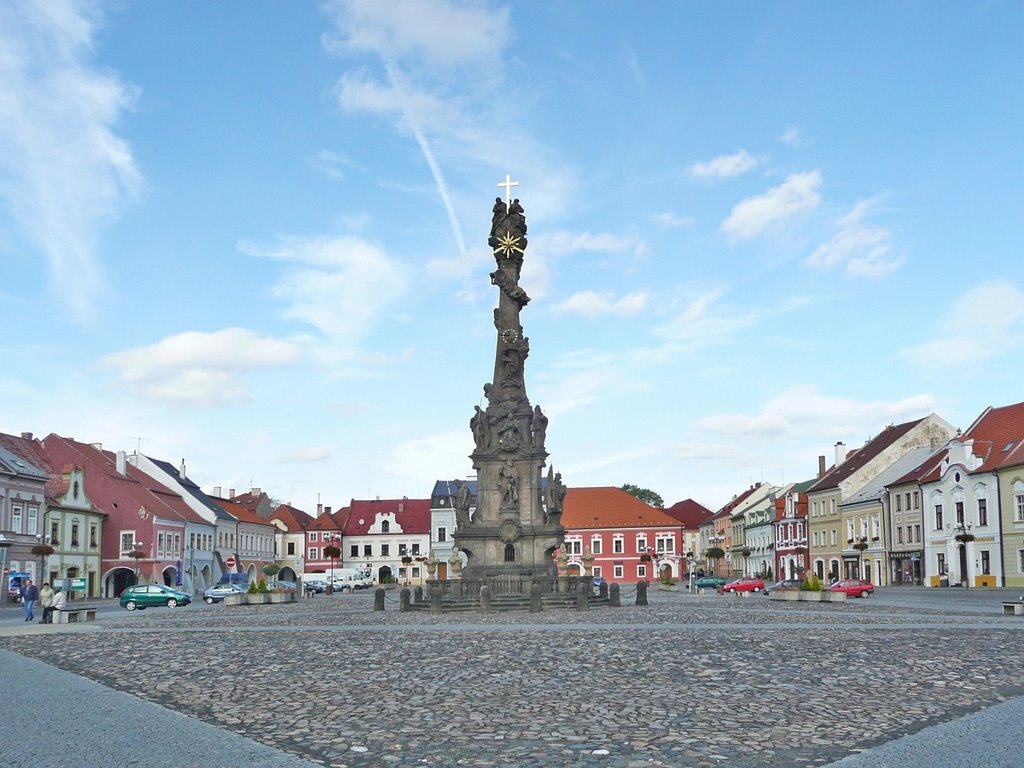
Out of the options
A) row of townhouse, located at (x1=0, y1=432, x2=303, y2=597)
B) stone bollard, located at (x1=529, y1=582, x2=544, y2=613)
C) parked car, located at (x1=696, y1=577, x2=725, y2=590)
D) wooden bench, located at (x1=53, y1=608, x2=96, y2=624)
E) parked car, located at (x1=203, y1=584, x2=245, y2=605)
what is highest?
row of townhouse, located at (x1=0, y1=432, x2=303, y2=597)

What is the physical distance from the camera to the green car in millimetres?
50312

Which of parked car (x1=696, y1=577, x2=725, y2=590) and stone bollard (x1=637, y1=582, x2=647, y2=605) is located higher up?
stone bollard (x1=637, y1=582, x2=647, y2=605)

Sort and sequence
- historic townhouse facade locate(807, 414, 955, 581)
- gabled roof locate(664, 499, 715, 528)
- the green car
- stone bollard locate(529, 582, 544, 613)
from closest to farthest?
stone bollard locate(529, 582, 544, 613) → the green car → historic townhouse facade locate(807, 414, 955, 581) → gabled roof locate(664, 499, 715, 528)

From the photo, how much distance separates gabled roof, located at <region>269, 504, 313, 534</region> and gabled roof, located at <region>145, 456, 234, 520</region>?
A: 80.5 feet

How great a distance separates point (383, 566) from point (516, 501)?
7955 centimetres

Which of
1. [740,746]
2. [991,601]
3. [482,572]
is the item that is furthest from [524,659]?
[991,601]

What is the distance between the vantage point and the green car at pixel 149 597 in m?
50.3

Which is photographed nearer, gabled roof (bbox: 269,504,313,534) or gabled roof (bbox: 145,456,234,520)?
gabled roof (bbox: 145,456,234,520)

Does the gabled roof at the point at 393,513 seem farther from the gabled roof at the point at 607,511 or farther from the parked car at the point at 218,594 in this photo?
the parked car at the point at 218,594

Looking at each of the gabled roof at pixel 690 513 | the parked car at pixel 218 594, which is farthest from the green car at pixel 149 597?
the gabled roof at pixel 690 513

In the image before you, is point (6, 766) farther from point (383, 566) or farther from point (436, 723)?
point (383, 566)

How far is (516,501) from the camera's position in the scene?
139ft

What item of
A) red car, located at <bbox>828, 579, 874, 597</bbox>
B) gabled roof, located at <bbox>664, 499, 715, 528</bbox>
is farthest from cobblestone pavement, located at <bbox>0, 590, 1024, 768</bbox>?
gabled roof, located at <bbox>664, 499, 715, 528</bbox>

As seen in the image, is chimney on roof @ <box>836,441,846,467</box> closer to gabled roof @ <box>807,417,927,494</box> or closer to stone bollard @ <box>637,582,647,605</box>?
gabled roof @ <box>807,417,927,494</box>
